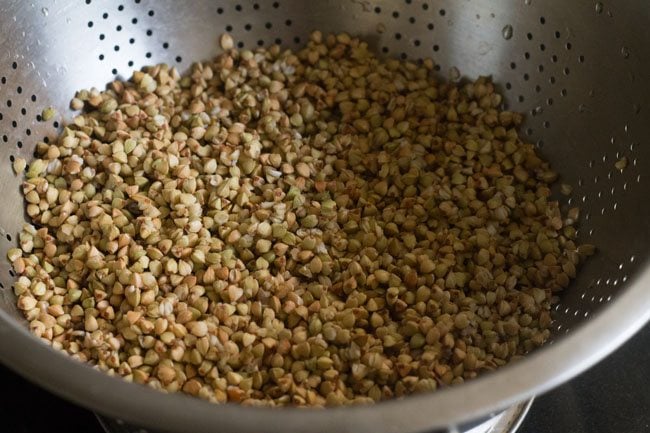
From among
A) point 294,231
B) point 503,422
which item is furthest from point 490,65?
point 503,422

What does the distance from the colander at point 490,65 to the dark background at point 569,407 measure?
0.46ft

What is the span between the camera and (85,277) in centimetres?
100

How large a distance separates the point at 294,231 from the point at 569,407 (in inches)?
16.0

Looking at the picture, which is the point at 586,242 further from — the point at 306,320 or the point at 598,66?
the point at 306,320

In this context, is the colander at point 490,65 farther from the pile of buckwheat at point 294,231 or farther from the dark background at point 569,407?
the dark background at point 569,407

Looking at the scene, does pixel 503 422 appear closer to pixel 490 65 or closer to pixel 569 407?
pixel 569 407

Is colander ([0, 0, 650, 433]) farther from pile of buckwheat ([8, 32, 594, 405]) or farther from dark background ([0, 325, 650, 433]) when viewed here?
dark background ([0, 325, 650, 433])

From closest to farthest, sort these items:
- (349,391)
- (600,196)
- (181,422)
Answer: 1. (181,422)
2. (349,391)
3. (600,196)

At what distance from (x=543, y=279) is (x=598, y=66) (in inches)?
10.7

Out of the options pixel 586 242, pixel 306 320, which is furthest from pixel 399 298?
pixel 586 242

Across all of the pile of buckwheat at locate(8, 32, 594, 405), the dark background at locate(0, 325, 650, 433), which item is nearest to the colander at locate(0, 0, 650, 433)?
the pile of buckwheat at locate(8, 32, 594, 405)

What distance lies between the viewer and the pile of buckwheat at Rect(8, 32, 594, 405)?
924 mm

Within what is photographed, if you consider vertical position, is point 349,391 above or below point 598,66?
below

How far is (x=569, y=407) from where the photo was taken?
104cm
